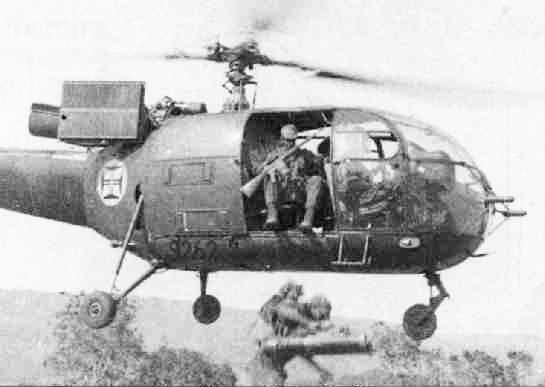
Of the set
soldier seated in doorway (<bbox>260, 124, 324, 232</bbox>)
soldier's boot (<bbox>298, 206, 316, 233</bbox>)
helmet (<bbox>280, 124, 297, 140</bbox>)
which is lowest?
soldier's boot (<bbox>298, 206, 316, 233</bbox>)

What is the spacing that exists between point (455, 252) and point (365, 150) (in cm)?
169

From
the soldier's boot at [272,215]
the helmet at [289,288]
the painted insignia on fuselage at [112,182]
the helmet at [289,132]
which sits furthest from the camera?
the helmet at [289,288]

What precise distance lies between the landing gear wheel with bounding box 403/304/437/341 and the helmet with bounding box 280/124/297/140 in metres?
2.73

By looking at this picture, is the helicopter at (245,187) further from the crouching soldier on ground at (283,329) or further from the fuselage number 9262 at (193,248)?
the crouching soldier on ground at (283,329)

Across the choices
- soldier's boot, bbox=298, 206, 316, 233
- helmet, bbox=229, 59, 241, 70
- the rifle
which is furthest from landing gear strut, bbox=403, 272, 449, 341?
helmet, bbox=229, 59, 241, 70

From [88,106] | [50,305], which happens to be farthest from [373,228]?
[50,305]

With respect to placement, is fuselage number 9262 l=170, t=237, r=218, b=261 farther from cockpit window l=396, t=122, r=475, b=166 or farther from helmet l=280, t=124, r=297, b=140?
cockpit window l=396, t=122, r=475, b=166

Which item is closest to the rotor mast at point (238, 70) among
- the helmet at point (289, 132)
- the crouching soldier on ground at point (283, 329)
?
the helmet at point (289, 132)

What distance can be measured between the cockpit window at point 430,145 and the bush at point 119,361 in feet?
82.4

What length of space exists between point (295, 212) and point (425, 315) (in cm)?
214

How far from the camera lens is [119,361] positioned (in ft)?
143

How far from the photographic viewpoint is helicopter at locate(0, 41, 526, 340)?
1221cm

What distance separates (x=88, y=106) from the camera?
14.0 meters

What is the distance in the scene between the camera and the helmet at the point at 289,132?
42.3 ft
